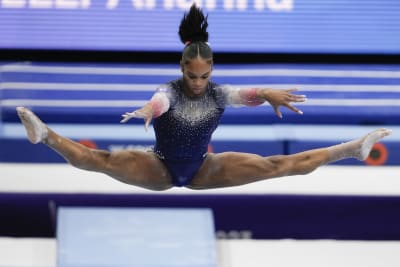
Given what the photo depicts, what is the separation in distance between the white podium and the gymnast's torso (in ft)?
3.73

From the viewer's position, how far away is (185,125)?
3.35m

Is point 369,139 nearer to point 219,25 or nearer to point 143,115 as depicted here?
point 143,115

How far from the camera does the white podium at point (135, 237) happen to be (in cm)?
437

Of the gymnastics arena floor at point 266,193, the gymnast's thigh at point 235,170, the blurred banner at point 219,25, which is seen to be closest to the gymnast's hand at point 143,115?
the gymnast's thigh at point 235,170

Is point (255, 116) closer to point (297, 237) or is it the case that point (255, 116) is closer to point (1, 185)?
point (297, 237)

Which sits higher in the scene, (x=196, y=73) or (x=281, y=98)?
(x=196, y=73)

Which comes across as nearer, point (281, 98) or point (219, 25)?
point (281, 98)

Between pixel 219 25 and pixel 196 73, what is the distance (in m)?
2.60

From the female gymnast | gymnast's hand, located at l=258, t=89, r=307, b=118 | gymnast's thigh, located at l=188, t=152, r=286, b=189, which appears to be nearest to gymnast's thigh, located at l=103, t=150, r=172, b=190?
the female gymnast

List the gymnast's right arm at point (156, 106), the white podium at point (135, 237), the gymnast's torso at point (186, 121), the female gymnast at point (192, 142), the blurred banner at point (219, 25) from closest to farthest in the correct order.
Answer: the gymnast's right arm at point (156, 106) → the female gymnast at point (192, 142) → the gymnast's torso at point (186, 121) → the white podium at point (135, 237) → the blurred banner at point (219, 25)

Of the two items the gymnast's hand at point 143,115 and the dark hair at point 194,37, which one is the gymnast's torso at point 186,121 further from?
the gymnast's hand at point 143,115

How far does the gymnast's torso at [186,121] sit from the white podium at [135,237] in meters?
1.14

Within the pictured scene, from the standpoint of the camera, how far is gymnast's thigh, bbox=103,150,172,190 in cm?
342

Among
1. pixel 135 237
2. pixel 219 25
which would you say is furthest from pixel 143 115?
pixel 219 25
